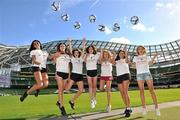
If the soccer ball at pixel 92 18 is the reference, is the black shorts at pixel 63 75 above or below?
below

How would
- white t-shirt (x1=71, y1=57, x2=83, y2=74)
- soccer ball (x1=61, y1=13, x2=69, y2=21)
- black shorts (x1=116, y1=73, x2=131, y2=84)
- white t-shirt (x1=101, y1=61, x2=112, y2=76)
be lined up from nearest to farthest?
black shorts (x1=116, y1=73, x2=131, y2=84), white t-shirt (x1=71, y1=57, x2=83, y2=74), white t-shirt (x1=101, y1=61, x2=112, y2=76), soccer ball (x1=61, y1=13, x2=69, y2=21)

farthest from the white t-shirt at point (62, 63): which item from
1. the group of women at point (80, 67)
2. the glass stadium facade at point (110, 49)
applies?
the glass stadium facade at point (110, 49)

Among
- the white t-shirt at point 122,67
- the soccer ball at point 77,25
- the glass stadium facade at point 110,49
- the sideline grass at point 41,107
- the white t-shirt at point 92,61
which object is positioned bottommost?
the sideline grass at point 41,107

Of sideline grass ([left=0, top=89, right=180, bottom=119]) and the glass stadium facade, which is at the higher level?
the glass stadium facade

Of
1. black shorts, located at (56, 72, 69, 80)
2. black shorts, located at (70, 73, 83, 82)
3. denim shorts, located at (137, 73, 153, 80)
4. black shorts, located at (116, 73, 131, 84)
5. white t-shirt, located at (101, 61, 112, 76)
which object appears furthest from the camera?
white t-shirt, located at (101, 61, 112, 76)

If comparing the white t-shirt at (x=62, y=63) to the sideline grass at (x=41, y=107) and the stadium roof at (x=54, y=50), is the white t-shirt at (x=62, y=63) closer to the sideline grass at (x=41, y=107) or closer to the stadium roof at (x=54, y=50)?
the sideline grass at (x=41, y=107)

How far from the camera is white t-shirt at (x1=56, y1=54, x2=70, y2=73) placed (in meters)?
11.0

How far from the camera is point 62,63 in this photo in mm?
11016

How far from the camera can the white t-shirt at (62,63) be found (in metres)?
11.0

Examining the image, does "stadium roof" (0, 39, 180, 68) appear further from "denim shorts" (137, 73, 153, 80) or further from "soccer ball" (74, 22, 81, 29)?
"denim shorts" (137, 73, 153, 80)

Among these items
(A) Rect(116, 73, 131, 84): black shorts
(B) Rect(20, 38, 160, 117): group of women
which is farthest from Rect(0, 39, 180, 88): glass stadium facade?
(A) Rect(116, 73, 131, 84): black shorts

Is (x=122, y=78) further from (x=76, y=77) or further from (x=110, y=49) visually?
(x=110, y=49)

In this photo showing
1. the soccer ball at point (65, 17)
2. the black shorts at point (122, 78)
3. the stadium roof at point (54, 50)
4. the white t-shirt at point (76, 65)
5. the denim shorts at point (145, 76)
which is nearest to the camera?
the denim shorts at point (145, 76)

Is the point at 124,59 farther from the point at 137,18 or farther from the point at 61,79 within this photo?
the point at 137,18
